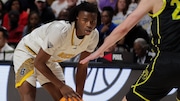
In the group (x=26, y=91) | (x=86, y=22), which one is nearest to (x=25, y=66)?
(x=26, y=91)

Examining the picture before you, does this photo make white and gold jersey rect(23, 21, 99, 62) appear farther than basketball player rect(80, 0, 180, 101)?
Yes

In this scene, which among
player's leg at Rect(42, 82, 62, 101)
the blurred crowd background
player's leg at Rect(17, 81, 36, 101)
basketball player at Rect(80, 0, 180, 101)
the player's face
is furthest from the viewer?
the blurred crowd background

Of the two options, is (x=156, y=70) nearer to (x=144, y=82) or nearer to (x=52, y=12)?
(x=144, y=82)

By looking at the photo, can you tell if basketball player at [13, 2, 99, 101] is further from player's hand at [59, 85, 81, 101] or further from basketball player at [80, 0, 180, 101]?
basketball player at [80, 0, 180, 101]

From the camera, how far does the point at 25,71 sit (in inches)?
187

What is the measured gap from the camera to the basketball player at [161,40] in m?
A: 3.33

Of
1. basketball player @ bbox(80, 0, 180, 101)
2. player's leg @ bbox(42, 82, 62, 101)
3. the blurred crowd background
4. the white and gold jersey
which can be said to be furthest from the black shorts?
the blurred crowd background

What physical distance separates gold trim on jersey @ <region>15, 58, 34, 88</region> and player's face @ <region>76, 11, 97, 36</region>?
660 millimetres

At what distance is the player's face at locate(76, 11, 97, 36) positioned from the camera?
172 inches

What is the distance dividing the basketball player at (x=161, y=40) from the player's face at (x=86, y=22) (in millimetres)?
1001

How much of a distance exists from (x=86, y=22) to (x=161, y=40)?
1128 millimetres

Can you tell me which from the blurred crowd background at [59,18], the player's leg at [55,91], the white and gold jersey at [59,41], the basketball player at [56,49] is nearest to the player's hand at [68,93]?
the basketball player at [56,49]

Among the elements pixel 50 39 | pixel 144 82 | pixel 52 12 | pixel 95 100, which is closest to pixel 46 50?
pixel 50 39

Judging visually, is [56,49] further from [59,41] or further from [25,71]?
[25,71]
